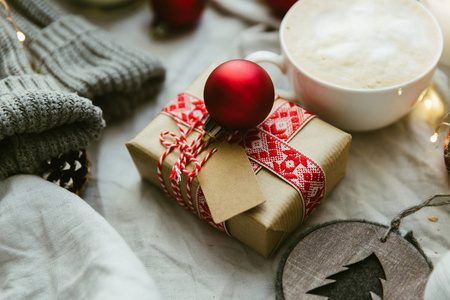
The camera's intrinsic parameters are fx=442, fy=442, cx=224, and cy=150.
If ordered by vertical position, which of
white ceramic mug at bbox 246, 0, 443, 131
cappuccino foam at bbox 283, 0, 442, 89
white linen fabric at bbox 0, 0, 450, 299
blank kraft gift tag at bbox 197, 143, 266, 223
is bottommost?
white linen fabric at bbox 0, 0, 450, 299

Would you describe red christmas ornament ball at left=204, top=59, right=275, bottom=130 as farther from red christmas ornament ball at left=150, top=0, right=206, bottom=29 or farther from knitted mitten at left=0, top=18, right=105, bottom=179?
red christmas ornament ball at left=150, top=0, right=206, bottom=29

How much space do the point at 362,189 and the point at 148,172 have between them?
0.35 meters

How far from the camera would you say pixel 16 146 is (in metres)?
0.61

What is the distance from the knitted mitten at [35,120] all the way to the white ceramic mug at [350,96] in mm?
285

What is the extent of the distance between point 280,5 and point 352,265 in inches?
20.7

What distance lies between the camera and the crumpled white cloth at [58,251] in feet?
1.74

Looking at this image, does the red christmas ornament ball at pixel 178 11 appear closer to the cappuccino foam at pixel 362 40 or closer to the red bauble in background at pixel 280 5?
the red bauble in background at pixel 280 5

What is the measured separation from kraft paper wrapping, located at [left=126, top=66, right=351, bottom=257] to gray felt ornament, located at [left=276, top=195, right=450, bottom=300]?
0.04 meters

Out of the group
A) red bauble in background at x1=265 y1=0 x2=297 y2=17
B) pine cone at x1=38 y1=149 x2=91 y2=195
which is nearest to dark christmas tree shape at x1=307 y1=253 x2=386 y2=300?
pine cone at x1=38 y1=149 x2=91 y2=195

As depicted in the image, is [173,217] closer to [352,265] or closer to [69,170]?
[69,170]

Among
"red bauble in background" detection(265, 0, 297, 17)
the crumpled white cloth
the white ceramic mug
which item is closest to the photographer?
the crumpled white cloth

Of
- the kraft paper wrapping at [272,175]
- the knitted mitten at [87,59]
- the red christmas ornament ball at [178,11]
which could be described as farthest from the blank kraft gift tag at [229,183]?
the red christmas ornament ball at [178,11]

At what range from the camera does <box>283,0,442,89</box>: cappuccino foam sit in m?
0.65

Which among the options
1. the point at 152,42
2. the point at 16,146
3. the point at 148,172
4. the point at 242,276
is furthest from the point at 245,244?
the point at 152,42
